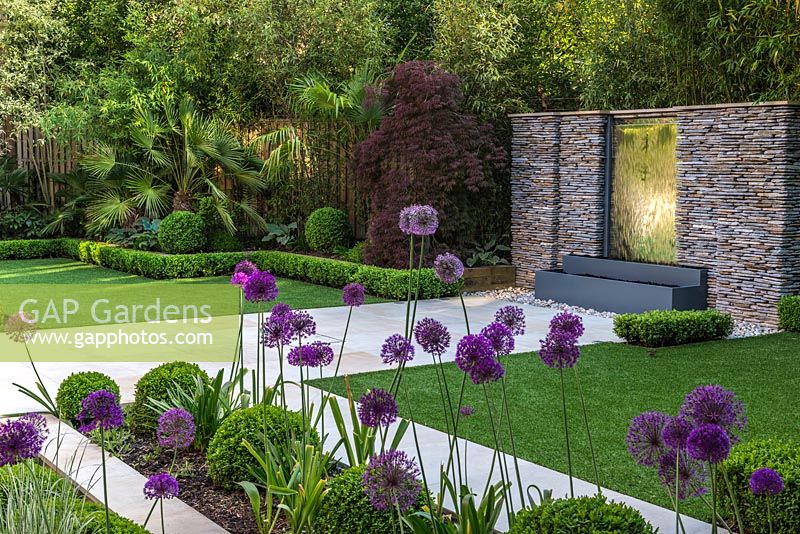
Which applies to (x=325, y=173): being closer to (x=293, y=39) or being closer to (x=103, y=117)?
(x=293, y=39)

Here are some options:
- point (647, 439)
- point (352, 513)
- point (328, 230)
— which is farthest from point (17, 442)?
point (328, 230)

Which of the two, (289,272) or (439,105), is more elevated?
(439,105)

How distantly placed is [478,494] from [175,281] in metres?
9.37

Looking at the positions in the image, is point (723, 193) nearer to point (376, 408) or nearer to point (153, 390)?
point (153, 390)

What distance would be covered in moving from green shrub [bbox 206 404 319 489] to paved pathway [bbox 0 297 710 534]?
0.79 m

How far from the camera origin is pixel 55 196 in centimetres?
1670

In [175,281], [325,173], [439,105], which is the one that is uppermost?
[439,105]

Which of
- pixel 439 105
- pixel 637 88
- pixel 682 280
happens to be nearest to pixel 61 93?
pixel 439 105

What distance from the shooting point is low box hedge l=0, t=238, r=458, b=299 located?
1120 cm

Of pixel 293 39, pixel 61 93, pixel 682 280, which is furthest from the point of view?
pixel 61 93

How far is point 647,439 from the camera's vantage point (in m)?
2.52

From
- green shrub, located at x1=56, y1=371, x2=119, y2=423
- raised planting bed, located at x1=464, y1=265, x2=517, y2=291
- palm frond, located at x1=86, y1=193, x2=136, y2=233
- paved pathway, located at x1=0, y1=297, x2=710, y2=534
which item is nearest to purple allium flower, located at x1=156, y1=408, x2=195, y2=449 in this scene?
paved pathway, located at x1=0, y1=297, x2=710, y2=534

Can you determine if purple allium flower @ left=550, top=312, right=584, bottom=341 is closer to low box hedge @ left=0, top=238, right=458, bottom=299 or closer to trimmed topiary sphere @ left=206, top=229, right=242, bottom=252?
low box hedge @ left=0, top=238, right=458, bottom=299

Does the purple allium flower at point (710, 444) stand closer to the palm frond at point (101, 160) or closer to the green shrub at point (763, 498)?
the green shrub at point (763, 498)
